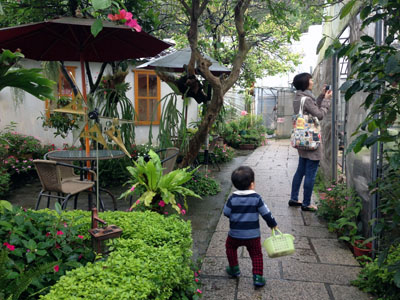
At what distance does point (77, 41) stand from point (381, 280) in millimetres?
4133

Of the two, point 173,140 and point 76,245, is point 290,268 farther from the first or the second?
point 173,140

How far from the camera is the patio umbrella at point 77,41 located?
3883mm

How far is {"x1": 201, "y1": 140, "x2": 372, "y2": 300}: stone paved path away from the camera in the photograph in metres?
2.69

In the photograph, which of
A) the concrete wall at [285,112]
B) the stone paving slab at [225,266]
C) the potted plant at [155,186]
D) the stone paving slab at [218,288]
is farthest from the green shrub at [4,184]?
the concrete wall at [285,112]

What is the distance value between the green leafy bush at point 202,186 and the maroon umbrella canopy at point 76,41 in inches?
80.1

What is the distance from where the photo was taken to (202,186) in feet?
18.7

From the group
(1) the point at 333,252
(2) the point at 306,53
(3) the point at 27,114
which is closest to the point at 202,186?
(1) the point at 333,252

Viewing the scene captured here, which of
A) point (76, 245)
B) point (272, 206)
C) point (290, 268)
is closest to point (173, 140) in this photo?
point (272, 206)

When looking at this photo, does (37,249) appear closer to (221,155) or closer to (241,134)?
(221,155)

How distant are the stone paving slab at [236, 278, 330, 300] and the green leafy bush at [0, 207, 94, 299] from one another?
1.20 m

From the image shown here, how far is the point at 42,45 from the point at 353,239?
4342 mm

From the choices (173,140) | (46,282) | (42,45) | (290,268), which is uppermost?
(42,45)

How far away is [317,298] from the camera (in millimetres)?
2609

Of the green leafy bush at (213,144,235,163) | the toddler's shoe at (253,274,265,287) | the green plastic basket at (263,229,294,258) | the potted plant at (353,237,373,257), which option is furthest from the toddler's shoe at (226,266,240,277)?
the green leafy bush at (213,144,235,163)
